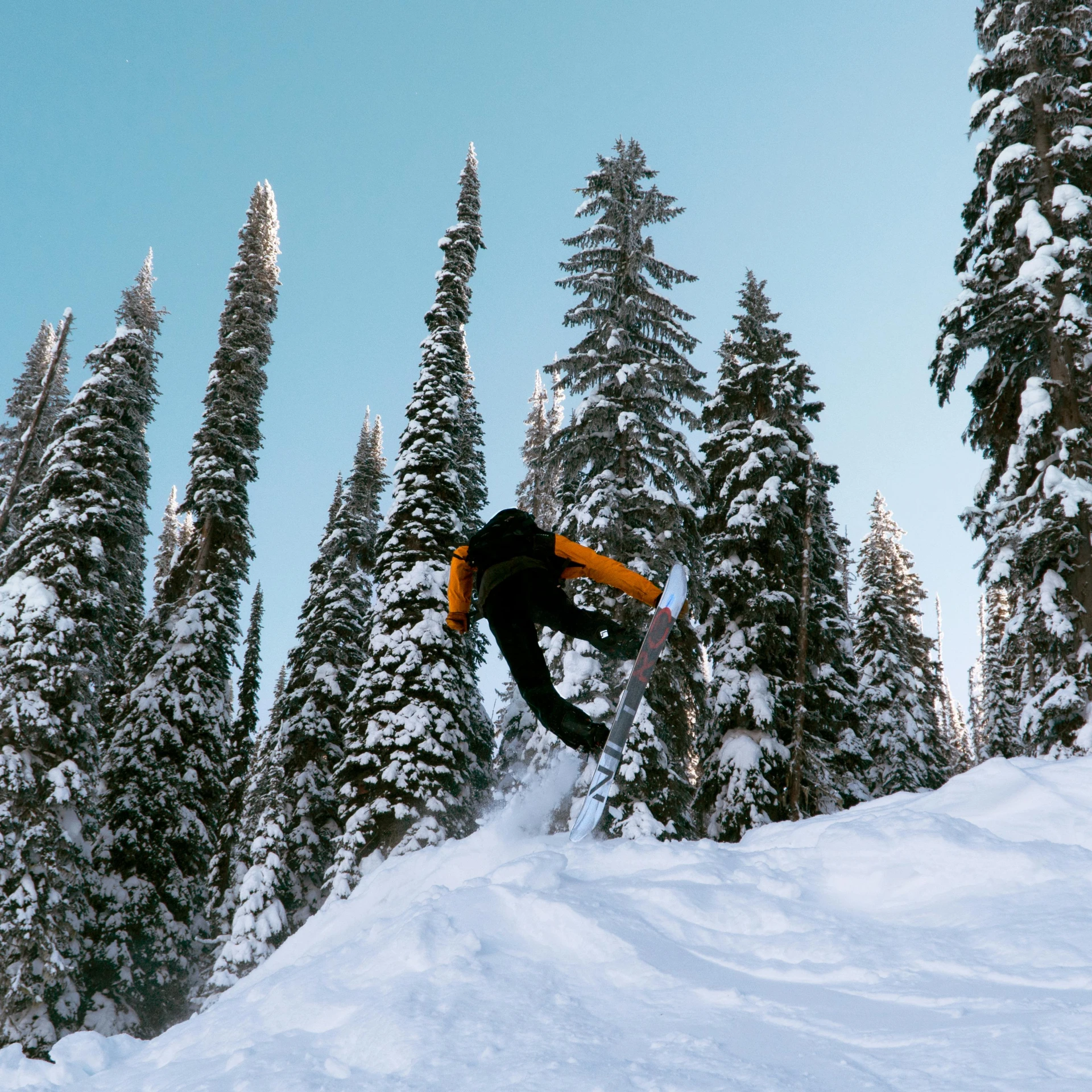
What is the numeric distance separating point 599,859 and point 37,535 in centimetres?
1896

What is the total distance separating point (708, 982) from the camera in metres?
3.32

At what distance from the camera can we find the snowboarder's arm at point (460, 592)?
7863 millimetres

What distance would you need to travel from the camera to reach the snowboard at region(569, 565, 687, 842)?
687 centimetres

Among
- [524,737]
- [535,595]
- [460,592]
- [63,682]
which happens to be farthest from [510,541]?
[63,682]

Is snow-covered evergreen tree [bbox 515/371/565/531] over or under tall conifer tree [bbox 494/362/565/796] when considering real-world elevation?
over

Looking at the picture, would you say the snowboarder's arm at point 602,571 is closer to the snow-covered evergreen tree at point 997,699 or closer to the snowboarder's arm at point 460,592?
the snowboarder's arm at point 460,592

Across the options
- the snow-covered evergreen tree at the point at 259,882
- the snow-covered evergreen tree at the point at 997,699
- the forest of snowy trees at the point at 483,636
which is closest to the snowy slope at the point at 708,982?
the forest of snowy trees at the point at 483,636

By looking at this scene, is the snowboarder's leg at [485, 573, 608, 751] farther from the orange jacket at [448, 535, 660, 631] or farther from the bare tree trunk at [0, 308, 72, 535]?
the bare tree trunk at [0, 308, 72, 535]

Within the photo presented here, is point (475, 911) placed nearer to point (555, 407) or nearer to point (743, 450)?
point (743, 450)

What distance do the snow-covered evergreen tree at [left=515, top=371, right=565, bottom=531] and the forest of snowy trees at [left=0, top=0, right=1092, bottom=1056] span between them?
20 centimetres

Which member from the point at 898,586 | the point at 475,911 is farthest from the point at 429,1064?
the point at 898,586

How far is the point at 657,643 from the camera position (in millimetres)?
7438

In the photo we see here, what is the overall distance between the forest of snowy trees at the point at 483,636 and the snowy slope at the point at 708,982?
511 centimetres

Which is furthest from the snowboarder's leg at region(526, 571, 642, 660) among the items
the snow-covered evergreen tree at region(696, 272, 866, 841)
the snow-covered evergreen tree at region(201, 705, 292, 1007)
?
the snow-covered evergreen tree at region(201, 705, 292, 1007)
